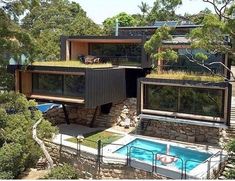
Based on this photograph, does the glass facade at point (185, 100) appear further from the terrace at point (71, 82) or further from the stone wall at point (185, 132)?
the terrace at point (71, 82)

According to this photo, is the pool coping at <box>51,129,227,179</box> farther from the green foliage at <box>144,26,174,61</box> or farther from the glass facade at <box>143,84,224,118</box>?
the green foliage at <box>144,26,174,61</box>

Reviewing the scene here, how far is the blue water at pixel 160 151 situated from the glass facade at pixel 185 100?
8.10ft

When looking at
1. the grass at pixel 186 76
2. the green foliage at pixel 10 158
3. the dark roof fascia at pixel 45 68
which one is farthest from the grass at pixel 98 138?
the grass at pixel 186 76

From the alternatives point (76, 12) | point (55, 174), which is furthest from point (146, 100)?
point (76, 12)

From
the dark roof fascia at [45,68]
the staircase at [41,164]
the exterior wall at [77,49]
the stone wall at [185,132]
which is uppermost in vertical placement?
the exterior wall at [77,49]

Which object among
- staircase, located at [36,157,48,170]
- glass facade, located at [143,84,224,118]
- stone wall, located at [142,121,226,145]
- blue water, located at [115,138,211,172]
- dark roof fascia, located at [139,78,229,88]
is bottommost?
staircase, located at [36,157,48,170]

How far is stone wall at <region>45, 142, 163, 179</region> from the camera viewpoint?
1566cm

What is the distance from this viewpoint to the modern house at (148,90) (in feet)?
62.7

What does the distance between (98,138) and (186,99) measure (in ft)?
19.6

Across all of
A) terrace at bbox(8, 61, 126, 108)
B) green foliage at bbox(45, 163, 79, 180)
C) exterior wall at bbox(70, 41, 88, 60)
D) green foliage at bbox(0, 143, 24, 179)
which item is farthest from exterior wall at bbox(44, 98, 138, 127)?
green foliage at bbox(0, 143, 24, 179)

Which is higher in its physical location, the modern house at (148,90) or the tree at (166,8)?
the tree at (166,8)

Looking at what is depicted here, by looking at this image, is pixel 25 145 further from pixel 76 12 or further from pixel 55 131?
pixel 76 12

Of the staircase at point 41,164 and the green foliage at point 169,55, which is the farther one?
the staircase at point 41,164

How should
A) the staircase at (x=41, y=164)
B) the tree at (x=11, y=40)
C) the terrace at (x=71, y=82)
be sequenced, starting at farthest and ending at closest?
the terrace at (x=71, y=82), the staircase at (x=41, y=164), the tree at (x=11, y=40)
